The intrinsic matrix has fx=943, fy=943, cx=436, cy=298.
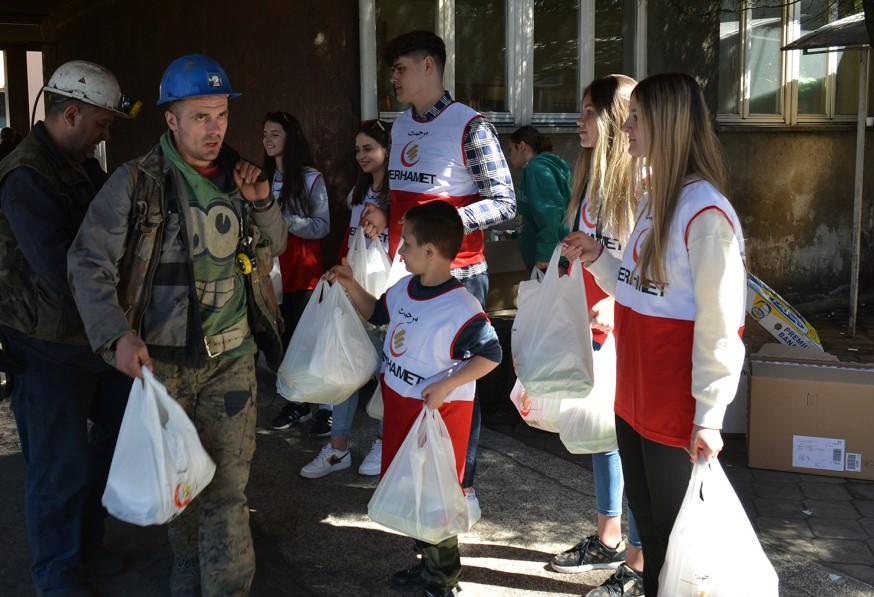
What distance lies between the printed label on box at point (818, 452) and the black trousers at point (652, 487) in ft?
7.82

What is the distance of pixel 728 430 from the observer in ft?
18.5

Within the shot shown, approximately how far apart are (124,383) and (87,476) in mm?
396

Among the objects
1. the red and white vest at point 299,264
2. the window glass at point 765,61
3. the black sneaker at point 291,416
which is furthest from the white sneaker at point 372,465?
the window glass at point 765,61

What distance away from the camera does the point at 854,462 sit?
16.6ft

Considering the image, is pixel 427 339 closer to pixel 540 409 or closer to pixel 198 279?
pixel 540 409

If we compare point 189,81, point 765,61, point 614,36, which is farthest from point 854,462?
point 765,61

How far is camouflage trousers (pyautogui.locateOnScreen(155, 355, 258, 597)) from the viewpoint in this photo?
3275 mm

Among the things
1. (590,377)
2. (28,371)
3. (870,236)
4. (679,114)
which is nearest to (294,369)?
(28,371)

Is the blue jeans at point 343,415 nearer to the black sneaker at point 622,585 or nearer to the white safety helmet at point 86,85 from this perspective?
the black sneaker at point 622,585

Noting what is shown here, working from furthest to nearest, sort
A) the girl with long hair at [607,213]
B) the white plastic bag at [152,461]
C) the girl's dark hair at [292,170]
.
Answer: the girl's dark hair at [292,170], the girl with long hair at [607,213], the white plastic bag at [152,461]

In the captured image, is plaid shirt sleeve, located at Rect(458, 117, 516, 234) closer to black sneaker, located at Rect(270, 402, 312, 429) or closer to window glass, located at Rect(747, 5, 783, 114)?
black sneaker, located at Rect(270, 402, 312, 429)

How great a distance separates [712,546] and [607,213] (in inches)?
52.9

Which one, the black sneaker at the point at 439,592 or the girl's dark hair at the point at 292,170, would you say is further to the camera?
the girl's dark hair at the point at 292,170

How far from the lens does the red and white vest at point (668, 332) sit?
2.73 metres
